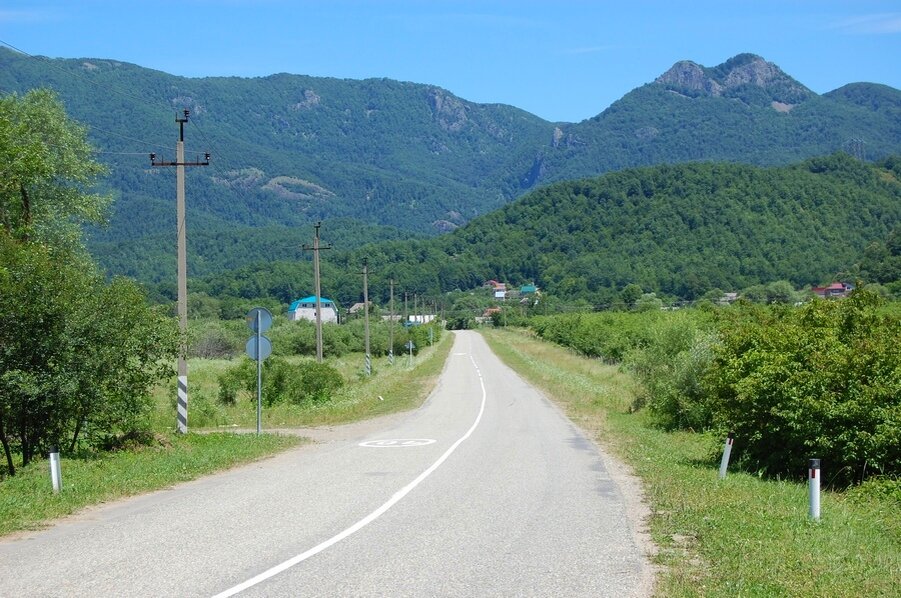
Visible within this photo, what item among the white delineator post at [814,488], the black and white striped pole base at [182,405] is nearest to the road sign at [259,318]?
the black and white striped pole base at [182,405]

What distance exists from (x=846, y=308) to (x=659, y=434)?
6.77 m

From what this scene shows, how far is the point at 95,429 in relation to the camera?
18188mm

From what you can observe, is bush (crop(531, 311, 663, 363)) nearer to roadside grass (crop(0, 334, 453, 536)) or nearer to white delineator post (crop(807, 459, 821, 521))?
roadside grass (crop(0, 334, 453, 536))

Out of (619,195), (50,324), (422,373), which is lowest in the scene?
(422,373)

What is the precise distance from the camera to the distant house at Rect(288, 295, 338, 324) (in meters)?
130

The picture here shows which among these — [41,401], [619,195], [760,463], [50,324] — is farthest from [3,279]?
[619,195]

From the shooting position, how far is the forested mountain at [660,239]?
5266 inches

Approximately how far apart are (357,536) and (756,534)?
4.02 metres

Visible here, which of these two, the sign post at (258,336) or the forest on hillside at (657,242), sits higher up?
the forest on hillside at (657,242)

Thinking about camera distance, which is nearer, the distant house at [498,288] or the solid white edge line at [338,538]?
the solid white edge line at [338,538]

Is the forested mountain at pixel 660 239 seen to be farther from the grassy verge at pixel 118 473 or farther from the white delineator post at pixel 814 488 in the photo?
the white delineator post at pixel 814 488

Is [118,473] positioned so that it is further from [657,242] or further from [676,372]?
[657,242]

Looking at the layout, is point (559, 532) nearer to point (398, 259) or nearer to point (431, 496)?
point (431, 496)

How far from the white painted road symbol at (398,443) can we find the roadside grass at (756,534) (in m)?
4.51
